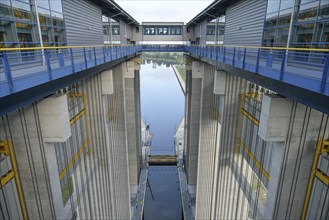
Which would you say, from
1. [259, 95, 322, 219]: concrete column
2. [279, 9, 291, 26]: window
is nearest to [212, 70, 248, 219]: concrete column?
[279, 9, 291, 26]: window

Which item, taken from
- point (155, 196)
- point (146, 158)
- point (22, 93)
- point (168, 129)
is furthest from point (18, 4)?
point (168, 129)

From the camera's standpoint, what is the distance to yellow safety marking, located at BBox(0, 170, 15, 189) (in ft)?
16.6

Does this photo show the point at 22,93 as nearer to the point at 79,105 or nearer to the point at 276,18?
the point at 79,105

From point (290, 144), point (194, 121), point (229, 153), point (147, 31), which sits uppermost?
point (147, 31)

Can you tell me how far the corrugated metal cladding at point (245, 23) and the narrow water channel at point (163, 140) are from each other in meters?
22.1

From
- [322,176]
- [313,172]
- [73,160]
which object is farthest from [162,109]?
[322,176]

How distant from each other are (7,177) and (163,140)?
44.5 m

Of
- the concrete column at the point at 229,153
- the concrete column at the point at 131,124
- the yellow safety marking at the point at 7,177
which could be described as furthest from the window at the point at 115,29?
the yellow safety marking at the point at 7,177

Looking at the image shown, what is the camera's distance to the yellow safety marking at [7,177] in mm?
5055

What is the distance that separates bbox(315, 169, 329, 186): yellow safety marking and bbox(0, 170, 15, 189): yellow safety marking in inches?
295

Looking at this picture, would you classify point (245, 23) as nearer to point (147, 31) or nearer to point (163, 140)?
point (147, 31)

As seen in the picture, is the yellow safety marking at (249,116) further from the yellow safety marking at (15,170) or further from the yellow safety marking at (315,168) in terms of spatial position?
the yellow safety marking at (15,170)

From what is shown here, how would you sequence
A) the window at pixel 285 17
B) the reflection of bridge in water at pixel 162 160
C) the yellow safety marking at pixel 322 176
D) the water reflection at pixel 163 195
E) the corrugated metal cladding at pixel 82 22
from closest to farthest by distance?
the yellow safety marking at pixel 322 176
the window at pixel 285 17
the corrugated metal cladding at pixel 82 22
the water reflection at pixel 163 195
the reflection of bridge in water at pixel 162 160

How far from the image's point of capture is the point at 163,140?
49.3 m
